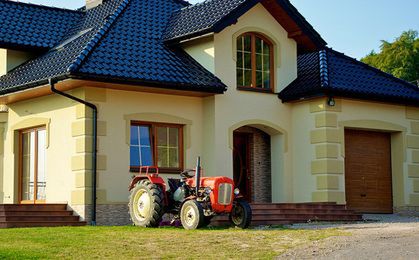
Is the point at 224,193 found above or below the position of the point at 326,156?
below

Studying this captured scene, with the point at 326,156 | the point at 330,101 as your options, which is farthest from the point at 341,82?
the point at 326,156

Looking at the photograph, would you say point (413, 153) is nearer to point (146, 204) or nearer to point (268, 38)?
point (268, 38)

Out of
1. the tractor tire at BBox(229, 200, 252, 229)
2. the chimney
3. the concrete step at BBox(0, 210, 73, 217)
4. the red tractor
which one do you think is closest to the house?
the concrete step at BBox(0, 210, 73, 217)

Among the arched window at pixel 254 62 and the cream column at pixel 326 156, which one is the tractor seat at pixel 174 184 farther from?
the cream column at pixel 326 156

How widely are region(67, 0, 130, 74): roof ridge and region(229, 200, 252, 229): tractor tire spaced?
5092mm

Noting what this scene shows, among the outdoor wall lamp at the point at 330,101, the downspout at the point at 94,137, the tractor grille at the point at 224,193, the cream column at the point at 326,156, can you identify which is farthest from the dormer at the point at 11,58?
the tractor grille at the point at 224,193

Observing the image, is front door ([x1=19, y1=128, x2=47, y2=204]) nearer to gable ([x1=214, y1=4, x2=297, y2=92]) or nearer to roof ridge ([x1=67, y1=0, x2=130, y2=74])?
roof ridge ([x1=67, y1=0, x2=130, y2=74])

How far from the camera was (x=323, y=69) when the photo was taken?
22000 millimetres

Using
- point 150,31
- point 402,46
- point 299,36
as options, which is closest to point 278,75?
point 299,36

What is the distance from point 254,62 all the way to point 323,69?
199 cm

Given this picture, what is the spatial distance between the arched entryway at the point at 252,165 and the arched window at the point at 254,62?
138 centimetres

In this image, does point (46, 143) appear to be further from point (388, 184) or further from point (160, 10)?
point (388, 184)

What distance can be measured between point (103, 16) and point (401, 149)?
9859 mm

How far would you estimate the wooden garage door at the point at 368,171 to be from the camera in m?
22.3
